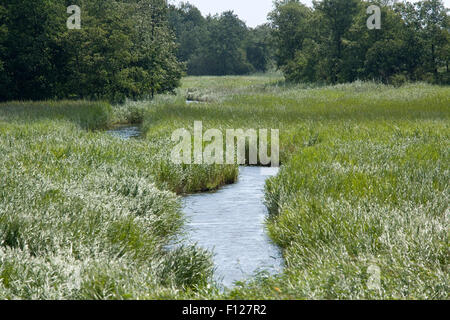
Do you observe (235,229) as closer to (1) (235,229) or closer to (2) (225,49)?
(1) (235,229)

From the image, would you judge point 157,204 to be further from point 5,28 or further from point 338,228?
point 5,28

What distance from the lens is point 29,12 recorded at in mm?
30781

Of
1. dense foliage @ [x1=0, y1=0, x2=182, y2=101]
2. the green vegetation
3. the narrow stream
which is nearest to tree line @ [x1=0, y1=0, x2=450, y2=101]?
dense foliage @ [x1=0, y1=0, x2=182, y2=101]

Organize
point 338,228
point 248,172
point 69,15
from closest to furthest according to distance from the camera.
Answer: point 338,228
point 248,172
point 69,15

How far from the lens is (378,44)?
45.7 meters

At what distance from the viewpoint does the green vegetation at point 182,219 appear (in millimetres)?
5227

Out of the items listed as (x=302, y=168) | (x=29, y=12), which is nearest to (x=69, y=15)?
(x=29, y=12)

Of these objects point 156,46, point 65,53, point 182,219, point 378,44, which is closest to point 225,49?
point 378,44

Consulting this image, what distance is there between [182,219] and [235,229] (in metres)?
0.86

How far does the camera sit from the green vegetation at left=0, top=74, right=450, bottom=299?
5.23m

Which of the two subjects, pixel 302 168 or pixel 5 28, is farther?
pixel 5 28

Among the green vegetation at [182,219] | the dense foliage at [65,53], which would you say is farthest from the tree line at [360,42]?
the green vegetation at [182,219]
